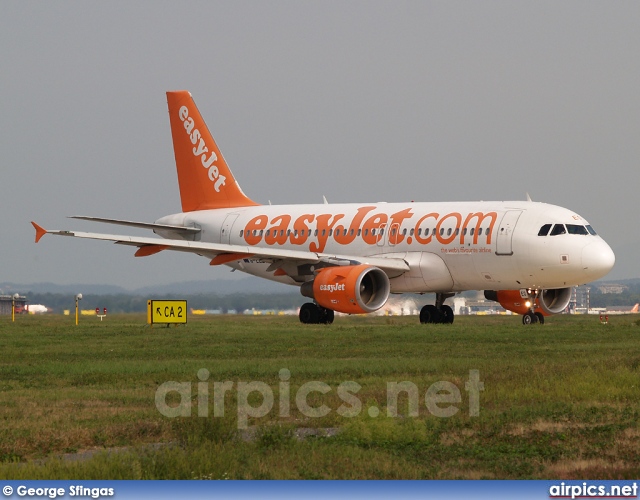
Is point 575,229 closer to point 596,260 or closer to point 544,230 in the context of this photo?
point 544,230

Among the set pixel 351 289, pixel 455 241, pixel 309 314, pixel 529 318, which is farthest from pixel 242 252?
pixel 529 318

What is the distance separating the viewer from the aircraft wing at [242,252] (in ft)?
121

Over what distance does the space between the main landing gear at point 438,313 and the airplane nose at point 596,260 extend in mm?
6177

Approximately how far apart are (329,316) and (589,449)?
87.8ft

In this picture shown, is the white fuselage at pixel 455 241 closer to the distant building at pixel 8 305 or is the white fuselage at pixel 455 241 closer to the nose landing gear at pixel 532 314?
the nose landing gear at pixel 532 314

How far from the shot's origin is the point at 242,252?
37.5 metres

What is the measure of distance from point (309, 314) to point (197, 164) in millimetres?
11160

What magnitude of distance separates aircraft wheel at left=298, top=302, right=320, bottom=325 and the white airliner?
0.03 m

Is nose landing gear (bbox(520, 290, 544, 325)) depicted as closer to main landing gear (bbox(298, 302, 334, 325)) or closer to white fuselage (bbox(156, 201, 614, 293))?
white fuselage (bbox(156, 201, 614, 293))

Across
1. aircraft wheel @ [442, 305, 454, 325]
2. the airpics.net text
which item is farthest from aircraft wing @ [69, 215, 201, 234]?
the airpics.net text

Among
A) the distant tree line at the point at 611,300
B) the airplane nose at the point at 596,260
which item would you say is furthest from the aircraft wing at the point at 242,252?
the distant tree line at the point at 611,300

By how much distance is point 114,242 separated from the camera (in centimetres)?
3794

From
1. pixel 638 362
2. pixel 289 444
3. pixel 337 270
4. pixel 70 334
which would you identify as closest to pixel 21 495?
pixel 289 444

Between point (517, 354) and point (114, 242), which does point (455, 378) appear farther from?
point (114, 242)
